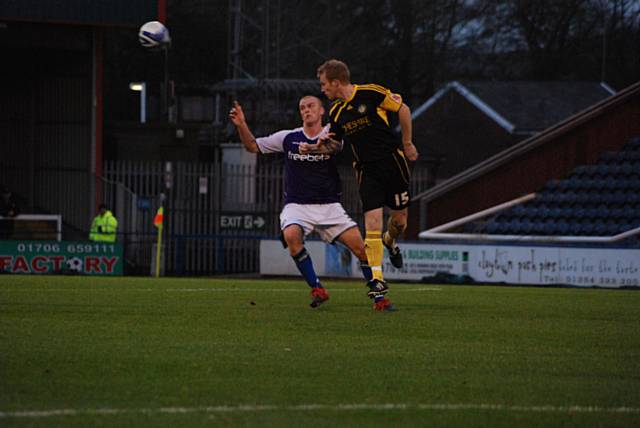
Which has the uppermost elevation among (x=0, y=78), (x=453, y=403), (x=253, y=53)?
(x=253, y=53)

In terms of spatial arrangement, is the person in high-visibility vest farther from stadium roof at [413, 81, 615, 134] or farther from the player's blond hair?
stadium roof at [413, 81, 615, 134]

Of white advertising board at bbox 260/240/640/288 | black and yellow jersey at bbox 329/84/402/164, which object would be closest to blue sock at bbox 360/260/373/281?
black and yellow jersey at bbox 329/84/402/164

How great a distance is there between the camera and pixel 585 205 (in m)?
28.6

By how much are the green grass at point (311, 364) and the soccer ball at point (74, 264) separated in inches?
555

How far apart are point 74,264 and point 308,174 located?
1503 centimetres

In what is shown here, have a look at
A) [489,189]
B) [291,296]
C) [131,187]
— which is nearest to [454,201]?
[489,189]

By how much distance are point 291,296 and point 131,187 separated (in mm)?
19909

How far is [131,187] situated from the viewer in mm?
32406

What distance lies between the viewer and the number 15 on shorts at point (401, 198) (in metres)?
11.2

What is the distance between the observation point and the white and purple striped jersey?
1153cm

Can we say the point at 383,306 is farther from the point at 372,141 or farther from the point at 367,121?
the point at 367,121

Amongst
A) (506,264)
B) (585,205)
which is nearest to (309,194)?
(506,264)

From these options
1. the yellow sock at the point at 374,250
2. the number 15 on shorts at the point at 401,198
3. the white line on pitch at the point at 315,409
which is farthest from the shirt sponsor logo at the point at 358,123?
the white line on pitch at the point at 315,409

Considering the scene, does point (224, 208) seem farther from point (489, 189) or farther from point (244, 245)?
point (489, 189)
